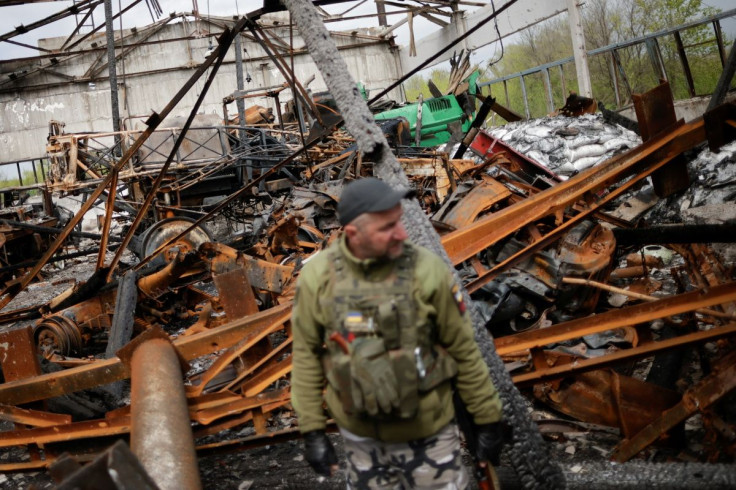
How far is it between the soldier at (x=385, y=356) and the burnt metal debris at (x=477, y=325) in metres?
0.68

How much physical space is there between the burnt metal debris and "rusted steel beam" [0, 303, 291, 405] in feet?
0.04

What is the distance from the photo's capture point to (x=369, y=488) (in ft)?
6.79

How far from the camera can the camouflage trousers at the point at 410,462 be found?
2.00 m

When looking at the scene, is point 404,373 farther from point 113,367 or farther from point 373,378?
point 113,367

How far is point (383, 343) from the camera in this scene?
1.89 metres

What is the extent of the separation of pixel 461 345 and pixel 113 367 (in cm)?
245

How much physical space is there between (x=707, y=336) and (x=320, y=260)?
213 centimetres

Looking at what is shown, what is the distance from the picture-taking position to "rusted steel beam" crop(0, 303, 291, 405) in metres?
3.60

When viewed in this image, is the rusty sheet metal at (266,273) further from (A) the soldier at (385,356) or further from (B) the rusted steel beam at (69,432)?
(A) the soldier at (385,356)

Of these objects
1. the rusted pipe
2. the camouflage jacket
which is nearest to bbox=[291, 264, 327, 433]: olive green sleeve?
the camouflage jacket

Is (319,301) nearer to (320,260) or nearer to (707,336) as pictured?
(320,260)

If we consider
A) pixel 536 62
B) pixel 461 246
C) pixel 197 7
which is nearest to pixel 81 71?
pixel 197 7

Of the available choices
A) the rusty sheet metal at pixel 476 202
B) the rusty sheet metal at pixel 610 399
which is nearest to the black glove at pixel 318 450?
the rusty sheet metal at pixel 610 399

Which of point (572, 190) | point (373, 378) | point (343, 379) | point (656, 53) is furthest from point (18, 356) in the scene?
point (656, 53)
